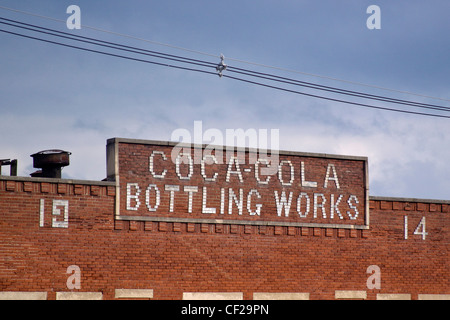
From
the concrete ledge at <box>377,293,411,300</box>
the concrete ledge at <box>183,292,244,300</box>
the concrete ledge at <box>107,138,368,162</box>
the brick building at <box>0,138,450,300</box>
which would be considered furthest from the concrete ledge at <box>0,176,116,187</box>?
the concrete ledge at <box>377,293,411,300</box>

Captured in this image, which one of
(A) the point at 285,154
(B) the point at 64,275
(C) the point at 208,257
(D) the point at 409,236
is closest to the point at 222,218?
(C) the point at 208,257

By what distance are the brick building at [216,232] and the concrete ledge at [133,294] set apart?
0.14 ft

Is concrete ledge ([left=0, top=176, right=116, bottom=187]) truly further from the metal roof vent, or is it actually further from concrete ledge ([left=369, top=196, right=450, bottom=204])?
concrete ledge ([left=369, top=196, right=450, bottom=204])

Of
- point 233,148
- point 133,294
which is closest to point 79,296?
point 133,294

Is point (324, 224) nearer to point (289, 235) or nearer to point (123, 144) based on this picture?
point (289, 235)

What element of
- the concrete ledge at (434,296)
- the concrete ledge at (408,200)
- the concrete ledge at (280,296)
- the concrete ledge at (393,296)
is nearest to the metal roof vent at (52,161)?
the concrete ledge at (280,296)

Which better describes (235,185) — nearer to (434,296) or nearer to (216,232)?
(216,232)

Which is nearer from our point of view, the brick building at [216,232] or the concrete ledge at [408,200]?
the brick building at [216,232]

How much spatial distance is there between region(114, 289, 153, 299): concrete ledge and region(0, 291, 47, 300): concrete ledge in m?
2.20

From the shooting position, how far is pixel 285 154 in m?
24.1

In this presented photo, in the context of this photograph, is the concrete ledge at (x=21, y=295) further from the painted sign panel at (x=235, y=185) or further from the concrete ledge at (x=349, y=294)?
the concrete ledge at (x=349, y=294)

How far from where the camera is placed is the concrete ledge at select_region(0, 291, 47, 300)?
20.2 metres

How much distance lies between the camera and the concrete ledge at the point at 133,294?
21.4 metres

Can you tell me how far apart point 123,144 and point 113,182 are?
1280 mm
